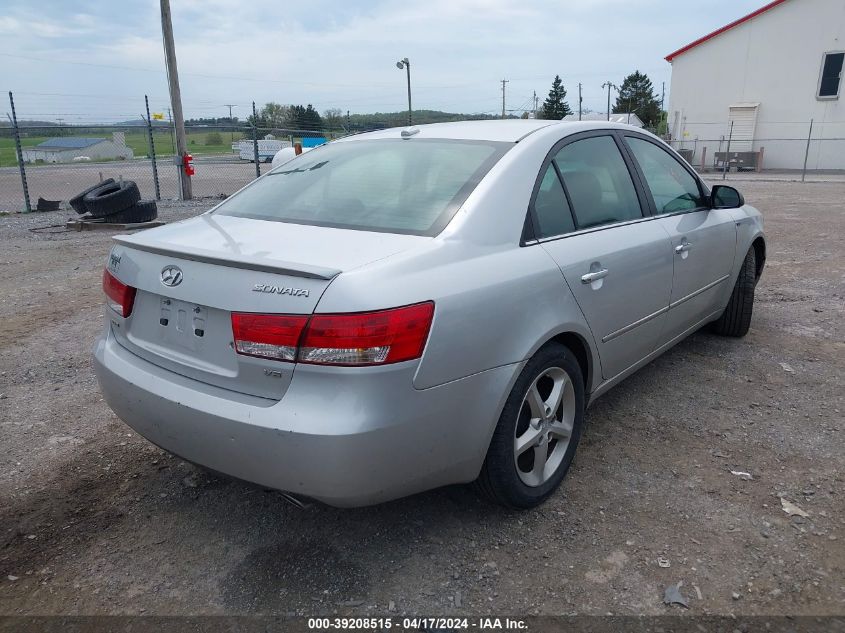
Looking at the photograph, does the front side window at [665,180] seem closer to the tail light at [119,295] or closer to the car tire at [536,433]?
the car tire at [536,433]

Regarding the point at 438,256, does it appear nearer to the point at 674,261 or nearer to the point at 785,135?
the point at 674,261

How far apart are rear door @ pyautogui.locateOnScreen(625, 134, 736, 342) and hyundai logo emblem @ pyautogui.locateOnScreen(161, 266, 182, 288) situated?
2535 millimetres

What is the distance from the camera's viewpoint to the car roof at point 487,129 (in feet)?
10.2

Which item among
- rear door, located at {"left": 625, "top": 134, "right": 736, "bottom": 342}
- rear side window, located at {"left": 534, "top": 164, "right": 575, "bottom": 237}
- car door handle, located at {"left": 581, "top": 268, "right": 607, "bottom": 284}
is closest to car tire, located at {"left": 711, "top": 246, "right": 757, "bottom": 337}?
rear door, located at {"left": 625, "top": 134, "right": 736, "bottom": 342}

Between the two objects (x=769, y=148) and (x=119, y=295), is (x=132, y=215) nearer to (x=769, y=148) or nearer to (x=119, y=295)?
(x=119, y=295)

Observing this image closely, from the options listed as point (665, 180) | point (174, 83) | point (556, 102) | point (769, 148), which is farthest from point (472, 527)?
point (556, 102)

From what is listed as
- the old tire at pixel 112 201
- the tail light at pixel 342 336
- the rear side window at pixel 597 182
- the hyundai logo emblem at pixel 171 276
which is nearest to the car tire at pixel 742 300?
the rear side window at pixel 597 182

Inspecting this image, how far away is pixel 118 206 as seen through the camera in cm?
1083

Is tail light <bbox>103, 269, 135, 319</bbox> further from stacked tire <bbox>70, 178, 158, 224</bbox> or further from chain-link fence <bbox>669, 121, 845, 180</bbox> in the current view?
chain-link fence <bbox>669, 121, 845, 180</bbox>

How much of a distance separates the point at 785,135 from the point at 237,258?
3506cm

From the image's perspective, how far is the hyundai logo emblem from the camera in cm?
235

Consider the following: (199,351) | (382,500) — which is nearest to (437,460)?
(382,500)

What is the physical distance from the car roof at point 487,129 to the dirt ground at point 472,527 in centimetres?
161

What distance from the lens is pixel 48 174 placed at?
1118 inches
